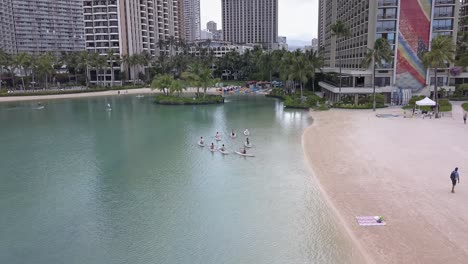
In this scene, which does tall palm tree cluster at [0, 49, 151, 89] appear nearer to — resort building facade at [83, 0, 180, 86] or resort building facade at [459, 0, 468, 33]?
resort building facade at [83, 0, 180, 86]

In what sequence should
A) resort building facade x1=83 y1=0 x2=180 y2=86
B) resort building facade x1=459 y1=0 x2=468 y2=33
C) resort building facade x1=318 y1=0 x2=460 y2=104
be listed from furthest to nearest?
resort building facade x1=83 y1=0 x2=180 y2=86, resort building facade x1=459 y1=0 x2=468 y2=33, resort building facade x1=318 y1=0 x2=460 y2=104

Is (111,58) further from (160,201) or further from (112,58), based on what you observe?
(160,201)

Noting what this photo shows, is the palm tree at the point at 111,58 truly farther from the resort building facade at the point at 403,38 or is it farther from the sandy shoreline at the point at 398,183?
the sandy shoreline at the point at 398,183

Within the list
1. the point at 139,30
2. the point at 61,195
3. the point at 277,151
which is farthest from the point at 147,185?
the point at 139,30

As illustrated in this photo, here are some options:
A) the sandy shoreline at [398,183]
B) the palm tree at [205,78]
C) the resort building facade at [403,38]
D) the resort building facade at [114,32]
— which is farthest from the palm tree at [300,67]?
A: the resort building facade at [114,32]

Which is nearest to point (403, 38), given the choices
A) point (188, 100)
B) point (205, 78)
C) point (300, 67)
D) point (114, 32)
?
point (300, 67)

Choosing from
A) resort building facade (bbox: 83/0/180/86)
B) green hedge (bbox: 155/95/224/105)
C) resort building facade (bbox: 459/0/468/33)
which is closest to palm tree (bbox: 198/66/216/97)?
green hedge (bbox: 155/95/224/105)

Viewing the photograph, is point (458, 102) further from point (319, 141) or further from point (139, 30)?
point (139, 30)
